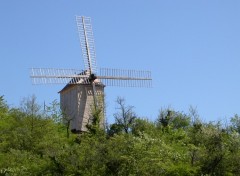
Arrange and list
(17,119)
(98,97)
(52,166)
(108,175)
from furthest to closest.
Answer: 1. (98,97)
2. (17,119)
3. (52,166)
4. (108,175)

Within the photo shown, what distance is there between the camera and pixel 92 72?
210ft

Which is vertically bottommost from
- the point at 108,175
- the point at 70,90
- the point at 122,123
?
the point at 108,175

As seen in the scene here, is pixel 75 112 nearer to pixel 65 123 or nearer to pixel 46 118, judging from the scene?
pixel 65 123

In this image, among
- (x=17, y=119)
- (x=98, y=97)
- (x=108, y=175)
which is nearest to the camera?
(x=108, y=175)

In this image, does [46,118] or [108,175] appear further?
[46,118]

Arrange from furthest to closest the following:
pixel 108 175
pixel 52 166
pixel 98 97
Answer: pixel 98 97 < pixel 52 166 < pixel 108 175

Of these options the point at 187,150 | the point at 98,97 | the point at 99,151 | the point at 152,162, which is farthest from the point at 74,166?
the point at 98,97

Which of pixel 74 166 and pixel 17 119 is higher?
pixel 17 119

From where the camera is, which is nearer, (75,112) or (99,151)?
(99,151)

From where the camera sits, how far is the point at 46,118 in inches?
2233

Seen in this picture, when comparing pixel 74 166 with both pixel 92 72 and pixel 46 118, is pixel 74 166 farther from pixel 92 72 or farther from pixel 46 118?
pixel 92 72

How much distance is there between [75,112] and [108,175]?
1041 inches

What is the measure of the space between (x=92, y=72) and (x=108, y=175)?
27128mm

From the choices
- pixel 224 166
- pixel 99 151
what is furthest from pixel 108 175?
pixel 224 166
